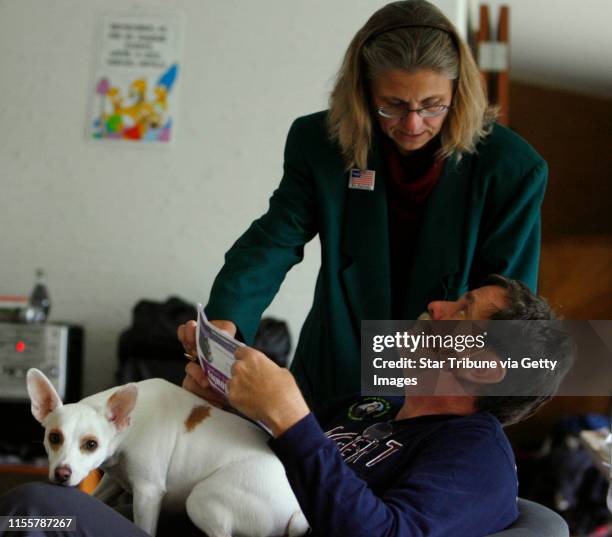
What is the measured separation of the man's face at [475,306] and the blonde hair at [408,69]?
1.00 ft

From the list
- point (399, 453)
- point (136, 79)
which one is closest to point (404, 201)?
point (399, 453)

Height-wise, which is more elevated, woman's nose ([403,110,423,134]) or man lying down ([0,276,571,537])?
woman's nose ([403,110,423,134])

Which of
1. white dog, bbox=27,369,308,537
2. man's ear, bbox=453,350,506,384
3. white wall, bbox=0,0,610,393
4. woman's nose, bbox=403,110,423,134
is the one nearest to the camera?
white dog, bbox=27,369,308,537

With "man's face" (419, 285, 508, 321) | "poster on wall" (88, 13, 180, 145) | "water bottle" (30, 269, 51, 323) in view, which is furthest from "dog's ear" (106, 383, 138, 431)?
"poster on wall" (88, 13, 180, 145)

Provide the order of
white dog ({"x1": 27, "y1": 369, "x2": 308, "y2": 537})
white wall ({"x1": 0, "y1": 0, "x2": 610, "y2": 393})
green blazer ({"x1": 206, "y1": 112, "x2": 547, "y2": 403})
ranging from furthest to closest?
white wall ({"x1": 0, "y1": 0, "x2": 610, "y2": 393}) < green blazer ({"x1": 206, "y1": 112, "x2": 547, "y2": 403}) < white dog ({"x1": 27, "y1": 369, "x2": 308, "y2": 537})

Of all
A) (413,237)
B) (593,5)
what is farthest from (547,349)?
(593,5)

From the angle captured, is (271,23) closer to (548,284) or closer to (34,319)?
(34,319)

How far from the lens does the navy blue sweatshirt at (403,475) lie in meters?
1.00

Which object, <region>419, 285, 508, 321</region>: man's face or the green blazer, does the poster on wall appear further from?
<region>419, 285, 508, 321</region>: man's face

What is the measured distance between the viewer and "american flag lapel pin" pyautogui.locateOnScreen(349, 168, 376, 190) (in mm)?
1547

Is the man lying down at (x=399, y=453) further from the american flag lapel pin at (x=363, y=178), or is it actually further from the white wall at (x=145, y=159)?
the white wall at (x=145, y=159)

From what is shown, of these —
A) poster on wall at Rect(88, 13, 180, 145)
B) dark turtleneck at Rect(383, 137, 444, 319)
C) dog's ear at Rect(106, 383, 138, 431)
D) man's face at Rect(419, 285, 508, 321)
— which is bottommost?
dog's ear at Rect(106, 383, 138, 431)

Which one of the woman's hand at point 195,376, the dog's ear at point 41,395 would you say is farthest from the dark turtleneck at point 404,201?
the dog's ear at point 41,395

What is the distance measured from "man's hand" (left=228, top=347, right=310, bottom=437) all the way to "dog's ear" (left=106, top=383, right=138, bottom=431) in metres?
0.18
